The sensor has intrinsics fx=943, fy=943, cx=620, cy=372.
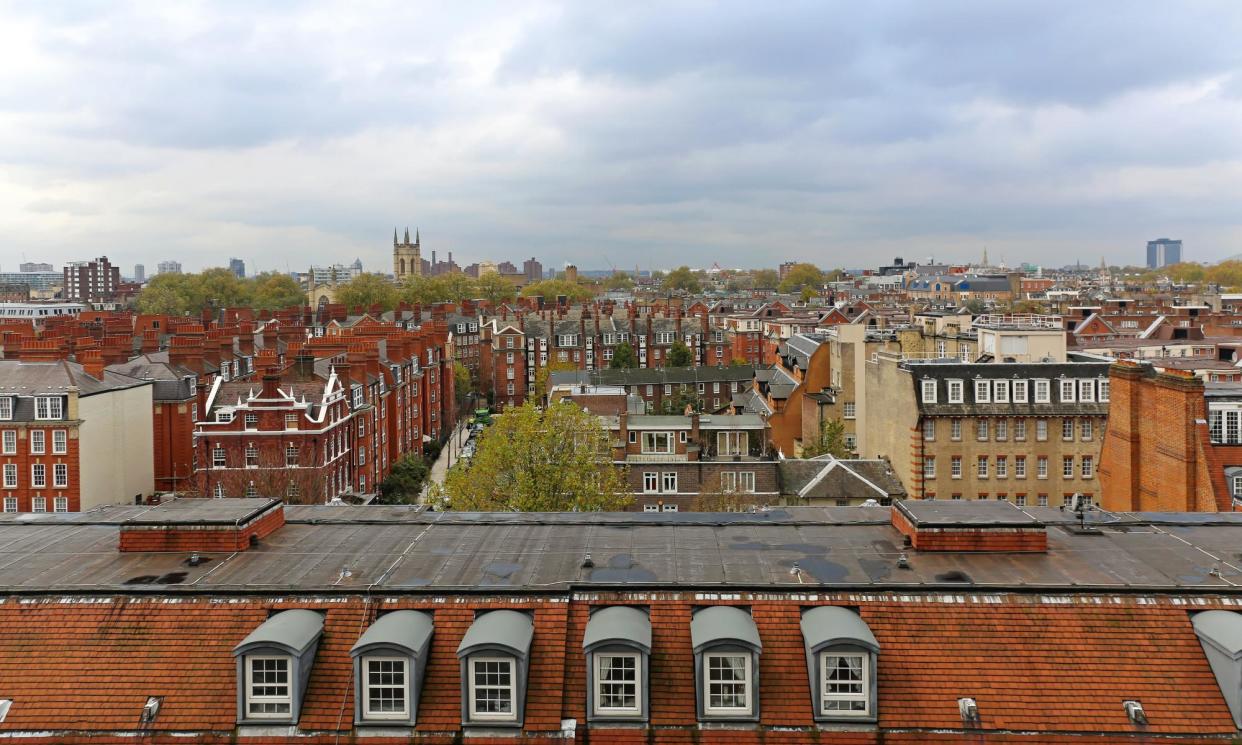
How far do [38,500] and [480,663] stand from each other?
40522 millimetres

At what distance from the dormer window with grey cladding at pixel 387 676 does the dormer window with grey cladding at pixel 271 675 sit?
80cm

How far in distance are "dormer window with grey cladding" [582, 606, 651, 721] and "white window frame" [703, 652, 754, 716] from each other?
831mm

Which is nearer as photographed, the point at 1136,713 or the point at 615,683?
the point at 1136,713

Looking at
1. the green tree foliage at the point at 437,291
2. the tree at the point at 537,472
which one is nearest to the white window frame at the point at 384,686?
the tree at the point at 537,472

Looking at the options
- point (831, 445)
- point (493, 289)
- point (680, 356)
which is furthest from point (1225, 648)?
point (493, 289)

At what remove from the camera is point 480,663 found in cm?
1334

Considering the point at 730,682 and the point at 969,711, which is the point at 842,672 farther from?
the point at 969,711

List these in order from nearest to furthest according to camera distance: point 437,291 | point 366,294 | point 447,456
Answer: point 447,456 → point 366,294 → point 437,291

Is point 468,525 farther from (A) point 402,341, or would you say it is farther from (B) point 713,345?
(B) point 713,345

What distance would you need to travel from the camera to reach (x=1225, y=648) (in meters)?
13.1

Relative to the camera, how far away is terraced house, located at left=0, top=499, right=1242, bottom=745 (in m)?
13.2

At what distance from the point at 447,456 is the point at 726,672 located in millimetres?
59856

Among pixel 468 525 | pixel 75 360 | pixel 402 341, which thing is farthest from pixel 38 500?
pixel 468 525

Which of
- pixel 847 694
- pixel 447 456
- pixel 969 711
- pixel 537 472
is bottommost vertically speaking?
pixel 447 456
